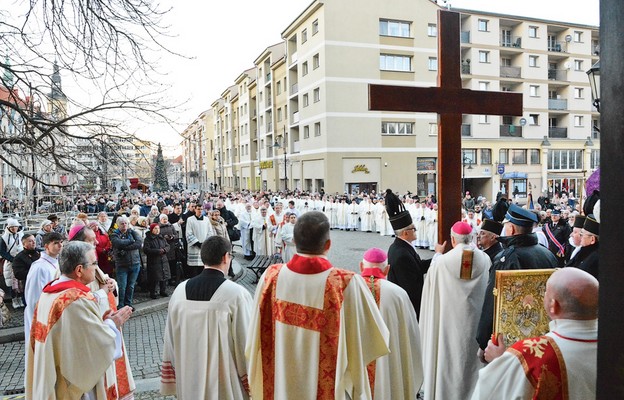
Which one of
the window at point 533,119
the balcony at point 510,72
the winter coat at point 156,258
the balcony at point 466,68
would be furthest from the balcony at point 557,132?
the winter coat at point 156,258

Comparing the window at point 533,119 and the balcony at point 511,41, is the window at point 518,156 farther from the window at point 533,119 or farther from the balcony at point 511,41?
the balcony at point 511,41

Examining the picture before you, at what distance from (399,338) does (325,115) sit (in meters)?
32.5

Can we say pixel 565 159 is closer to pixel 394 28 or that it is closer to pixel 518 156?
pixel 518 156

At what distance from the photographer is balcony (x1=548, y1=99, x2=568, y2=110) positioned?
139 ft

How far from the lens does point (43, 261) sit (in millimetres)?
5828

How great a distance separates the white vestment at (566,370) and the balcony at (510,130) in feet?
137

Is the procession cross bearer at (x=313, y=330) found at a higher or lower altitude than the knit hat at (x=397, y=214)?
lower

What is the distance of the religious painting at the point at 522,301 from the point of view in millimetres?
3025

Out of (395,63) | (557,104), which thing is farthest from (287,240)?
(557,104)

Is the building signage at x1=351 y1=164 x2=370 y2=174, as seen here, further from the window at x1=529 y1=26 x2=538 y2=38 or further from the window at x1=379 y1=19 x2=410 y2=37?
the window at x1=529 y1=26 x2=538 y2=38

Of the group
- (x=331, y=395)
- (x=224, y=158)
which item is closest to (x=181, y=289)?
(x=331, y=395)

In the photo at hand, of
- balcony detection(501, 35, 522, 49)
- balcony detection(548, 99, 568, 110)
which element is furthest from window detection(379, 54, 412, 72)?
balcony detection(548, 99, 568, 110)

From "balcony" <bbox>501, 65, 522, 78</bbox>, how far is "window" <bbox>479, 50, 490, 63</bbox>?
200 centimetres

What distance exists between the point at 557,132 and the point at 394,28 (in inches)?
727
